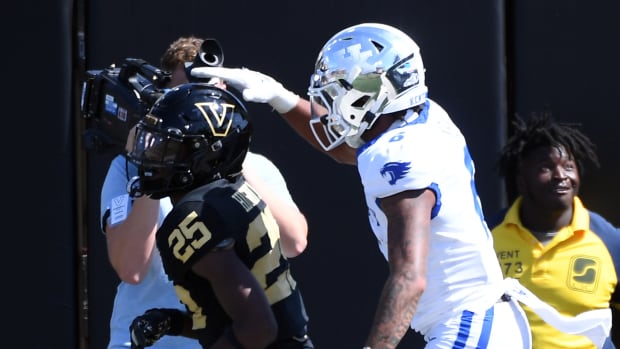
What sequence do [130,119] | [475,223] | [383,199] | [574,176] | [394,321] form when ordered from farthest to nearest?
[574,176]
[130,119]
[475,223]
[383,199]
[394,321]

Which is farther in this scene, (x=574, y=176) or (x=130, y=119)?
(x=574, y=176)

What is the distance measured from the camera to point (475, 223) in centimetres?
340

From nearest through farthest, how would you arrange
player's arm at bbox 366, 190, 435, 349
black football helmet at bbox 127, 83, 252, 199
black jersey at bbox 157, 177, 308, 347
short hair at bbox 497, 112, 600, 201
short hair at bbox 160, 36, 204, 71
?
player's arm at bbox 366, 190, 435, 349, black jersey at bbox 157, 177, 308, 347, black football helmet at bbox 127, 83, 252, 199, short hair at bbox 160, 36, 204, 71, short hair at bbox 497, 112, 600, 201

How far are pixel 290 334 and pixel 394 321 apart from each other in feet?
1.20

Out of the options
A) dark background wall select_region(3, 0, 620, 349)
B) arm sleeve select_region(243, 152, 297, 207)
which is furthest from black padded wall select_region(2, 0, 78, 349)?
arm sleeve select_region(243, 152, 297, 207)

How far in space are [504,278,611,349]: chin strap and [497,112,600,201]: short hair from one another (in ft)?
2.45

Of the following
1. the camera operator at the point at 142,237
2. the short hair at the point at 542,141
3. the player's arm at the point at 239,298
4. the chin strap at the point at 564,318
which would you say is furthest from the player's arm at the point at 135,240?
the short hair at the point at 542,141

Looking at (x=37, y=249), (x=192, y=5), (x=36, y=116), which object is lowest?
(x=37, y=249)

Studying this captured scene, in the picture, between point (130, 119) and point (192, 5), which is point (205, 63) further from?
point (192, 5)

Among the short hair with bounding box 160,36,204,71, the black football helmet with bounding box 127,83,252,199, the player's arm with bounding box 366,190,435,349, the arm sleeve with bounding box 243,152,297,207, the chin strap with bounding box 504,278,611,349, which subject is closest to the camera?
the player's arm with bounding box 366,190,435,349

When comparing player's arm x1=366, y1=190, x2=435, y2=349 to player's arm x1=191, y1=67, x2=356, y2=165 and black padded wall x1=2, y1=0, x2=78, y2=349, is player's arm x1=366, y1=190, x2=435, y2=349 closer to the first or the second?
player's arm x1=191, y1=67, x2=356, y2=165

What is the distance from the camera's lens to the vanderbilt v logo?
3.36 meters

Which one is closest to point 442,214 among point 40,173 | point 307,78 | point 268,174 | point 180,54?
point 268,174

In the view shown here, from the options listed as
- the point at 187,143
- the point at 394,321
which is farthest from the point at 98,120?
the point at 394,321
